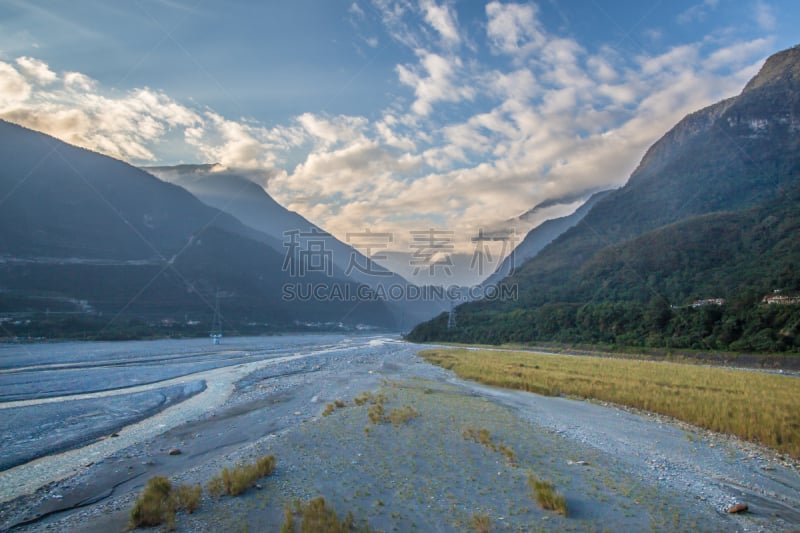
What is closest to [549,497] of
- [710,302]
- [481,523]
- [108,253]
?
[481,523]

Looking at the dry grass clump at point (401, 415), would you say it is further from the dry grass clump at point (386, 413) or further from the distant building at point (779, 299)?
the distant building at point (779, 299)

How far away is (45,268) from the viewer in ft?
318

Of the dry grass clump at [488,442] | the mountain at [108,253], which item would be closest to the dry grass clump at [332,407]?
the dry grass clump at [488,442]

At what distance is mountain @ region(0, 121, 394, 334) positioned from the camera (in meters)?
94.9

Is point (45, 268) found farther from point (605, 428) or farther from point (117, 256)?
point (605, 428)

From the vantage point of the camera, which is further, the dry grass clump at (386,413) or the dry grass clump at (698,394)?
the dry grass clump at (386,413)

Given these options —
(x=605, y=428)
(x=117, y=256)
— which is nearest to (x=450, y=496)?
(x=605, y=428)

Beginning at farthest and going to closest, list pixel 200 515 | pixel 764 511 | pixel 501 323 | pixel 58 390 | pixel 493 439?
pixel 501 323, pixel 58 390, pixel 493 439, pixel 764 511, pixel 200 515

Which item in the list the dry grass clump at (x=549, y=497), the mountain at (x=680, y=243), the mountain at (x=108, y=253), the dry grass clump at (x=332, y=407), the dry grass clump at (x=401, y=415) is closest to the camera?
the dry grass clump at (x=549, y=497)

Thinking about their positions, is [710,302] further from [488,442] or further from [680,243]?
[488,442]

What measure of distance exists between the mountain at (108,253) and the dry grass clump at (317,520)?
95018 mm

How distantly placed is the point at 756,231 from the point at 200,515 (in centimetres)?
9340

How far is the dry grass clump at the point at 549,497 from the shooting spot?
752 centimetres

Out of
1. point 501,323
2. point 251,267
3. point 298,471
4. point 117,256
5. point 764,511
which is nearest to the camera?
point 764,511
